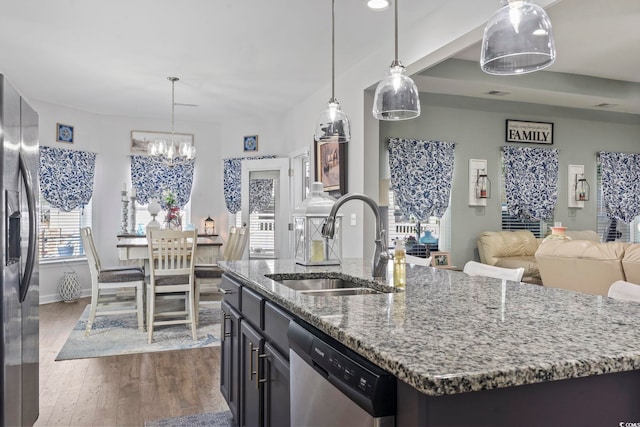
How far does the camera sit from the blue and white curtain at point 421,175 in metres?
6.00

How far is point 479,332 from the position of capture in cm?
112

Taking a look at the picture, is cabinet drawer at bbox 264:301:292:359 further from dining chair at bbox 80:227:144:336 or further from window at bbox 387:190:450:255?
window at bbox 387:190:450:255

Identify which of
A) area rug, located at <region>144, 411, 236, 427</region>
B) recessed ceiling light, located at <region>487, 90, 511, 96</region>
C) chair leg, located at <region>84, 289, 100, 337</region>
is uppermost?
recessed ceiling light, located at <region>487, 90, 511, 96</region>

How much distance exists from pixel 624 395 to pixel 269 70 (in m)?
4.82

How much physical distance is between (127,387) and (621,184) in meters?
7.20

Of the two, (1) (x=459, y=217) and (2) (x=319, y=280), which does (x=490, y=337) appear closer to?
(2) (x=319, y=280)

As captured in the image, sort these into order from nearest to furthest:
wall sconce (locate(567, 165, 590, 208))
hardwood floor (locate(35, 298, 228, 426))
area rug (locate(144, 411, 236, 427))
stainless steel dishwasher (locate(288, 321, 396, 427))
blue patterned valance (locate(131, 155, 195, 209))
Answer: stainless steel dishwasher (locate(288, 321, 396, 427))
area rug (locate(144, 411, 236, 427))
hardwood floor (locate(35, 298, 228, 426))
wall sconce (locate(567, 165, 590, 208))
blue patterned valance (locate(131, 155, 195, 209))

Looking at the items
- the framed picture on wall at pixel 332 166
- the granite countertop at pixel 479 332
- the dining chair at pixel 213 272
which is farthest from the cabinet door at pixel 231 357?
the framed picture on wall at pixel 332 166

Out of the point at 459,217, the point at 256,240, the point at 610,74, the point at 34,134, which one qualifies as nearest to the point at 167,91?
the point at 256,240

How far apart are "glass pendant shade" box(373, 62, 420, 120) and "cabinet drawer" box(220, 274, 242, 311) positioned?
1.12 m

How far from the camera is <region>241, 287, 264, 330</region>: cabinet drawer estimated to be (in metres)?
1.97

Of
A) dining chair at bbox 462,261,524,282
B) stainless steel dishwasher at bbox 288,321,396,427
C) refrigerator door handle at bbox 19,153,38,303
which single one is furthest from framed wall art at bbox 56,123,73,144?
stainless steel dishwasher at bbox 288,321,396,427

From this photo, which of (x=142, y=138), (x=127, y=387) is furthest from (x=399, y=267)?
(x=142, y=138)

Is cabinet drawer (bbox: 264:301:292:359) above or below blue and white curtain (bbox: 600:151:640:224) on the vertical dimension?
below
